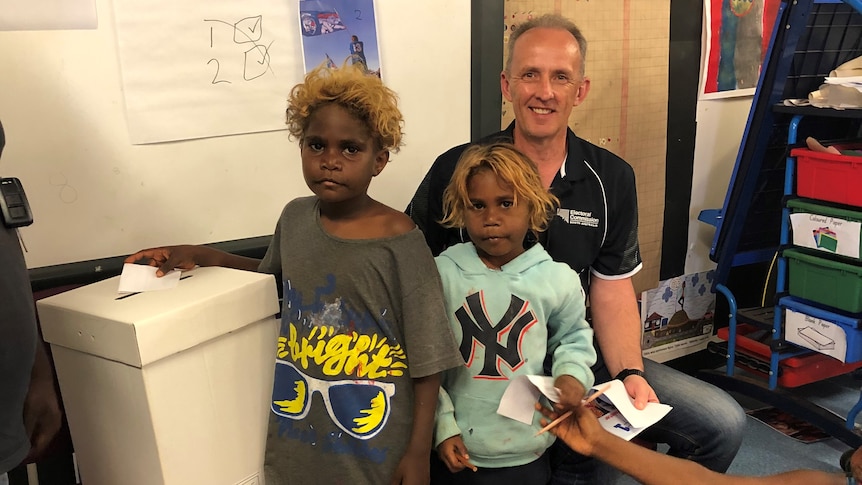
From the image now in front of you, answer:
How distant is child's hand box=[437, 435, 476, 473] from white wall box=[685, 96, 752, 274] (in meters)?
1.67

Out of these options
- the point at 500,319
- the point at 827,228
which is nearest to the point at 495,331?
the point at 500,319

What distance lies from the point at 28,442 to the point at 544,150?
1.12m

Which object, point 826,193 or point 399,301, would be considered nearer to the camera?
point 399,301

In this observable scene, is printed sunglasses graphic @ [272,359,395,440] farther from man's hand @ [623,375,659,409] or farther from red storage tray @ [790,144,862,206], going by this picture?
red storage tray @ [790,144,862,206]

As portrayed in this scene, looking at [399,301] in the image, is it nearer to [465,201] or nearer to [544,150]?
[465,201]

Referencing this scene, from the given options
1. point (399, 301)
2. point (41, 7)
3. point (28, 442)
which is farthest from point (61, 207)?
point (399, 301)

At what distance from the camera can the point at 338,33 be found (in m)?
1.65

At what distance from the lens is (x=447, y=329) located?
1203 millimetres

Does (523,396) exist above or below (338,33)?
below

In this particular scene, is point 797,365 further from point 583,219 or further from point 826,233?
point 583,219

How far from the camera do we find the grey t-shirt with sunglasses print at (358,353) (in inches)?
47.2

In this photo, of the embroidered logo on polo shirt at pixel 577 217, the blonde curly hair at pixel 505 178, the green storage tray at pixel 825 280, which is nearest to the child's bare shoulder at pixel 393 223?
the blonde curly hair at pixel 505 178

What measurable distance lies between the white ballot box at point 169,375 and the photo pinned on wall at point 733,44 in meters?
1.82

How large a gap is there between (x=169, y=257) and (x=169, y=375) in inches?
10.5
